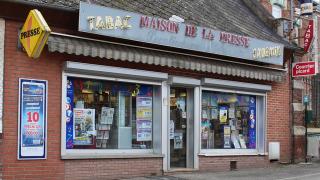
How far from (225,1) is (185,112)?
470cm

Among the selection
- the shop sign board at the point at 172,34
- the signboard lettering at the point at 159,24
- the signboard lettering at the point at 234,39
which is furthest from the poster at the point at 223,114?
the signboard lettering at the point at 159,24

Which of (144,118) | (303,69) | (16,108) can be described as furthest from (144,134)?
(303,69)

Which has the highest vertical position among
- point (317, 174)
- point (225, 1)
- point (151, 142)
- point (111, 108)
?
point (225, 1)

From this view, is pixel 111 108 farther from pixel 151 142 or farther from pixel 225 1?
pixel 225 1

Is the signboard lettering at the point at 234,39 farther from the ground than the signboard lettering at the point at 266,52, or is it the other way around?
the signboard lettering at the point at 234,39

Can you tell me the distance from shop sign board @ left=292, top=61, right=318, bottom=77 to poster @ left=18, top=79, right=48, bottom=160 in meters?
8.15

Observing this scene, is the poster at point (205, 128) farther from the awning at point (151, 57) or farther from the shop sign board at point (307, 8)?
the shop sign board at point (307, 8)

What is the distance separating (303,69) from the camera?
1543 cm

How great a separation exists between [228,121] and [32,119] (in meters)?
6.09

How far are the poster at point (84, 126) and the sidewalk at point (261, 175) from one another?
56.8 inches

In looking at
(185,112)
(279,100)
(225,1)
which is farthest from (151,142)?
(225,1)

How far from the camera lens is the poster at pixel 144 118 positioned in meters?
12.1

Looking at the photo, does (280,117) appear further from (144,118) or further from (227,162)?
(144,118)

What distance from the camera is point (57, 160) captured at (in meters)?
10.4
